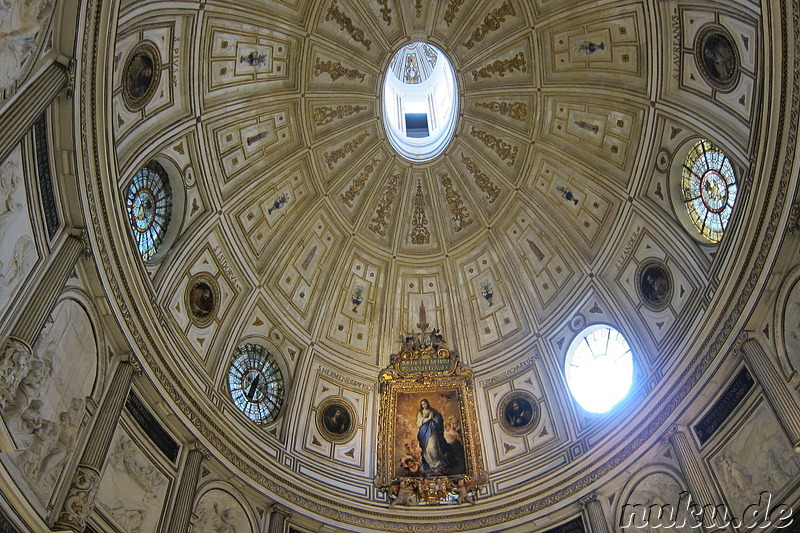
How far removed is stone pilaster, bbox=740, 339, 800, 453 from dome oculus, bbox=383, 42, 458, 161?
13442 mm

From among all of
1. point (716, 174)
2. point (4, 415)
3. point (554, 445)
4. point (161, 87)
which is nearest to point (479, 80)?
point (716, 174)

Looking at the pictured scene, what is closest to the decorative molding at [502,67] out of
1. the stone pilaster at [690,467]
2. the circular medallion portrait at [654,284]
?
the circular medallion portrait at [654,284]

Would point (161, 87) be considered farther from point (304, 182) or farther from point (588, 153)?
point (588, 153)

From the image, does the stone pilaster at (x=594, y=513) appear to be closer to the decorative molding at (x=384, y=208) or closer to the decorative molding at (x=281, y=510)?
the decorative molding at (x=281, y=510)

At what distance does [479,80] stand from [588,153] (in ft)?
15.8

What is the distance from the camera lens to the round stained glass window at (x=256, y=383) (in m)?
20.0

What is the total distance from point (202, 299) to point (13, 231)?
297 inches

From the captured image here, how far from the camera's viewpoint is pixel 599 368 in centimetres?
2125

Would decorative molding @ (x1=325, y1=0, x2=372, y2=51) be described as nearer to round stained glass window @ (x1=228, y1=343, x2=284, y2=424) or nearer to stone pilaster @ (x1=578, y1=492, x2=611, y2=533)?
round stained glass window @ (x1=228, y1=343, x2=284, y2=424)

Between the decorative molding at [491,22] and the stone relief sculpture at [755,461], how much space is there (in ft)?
46.8

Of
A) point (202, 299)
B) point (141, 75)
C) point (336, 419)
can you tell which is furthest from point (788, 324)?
point (141, 75)

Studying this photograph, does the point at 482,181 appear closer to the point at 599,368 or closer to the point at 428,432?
the point at 599,368

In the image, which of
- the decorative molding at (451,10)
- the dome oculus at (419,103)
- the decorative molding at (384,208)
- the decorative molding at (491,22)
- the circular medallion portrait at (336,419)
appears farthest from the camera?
the dome oculus at (419,103)

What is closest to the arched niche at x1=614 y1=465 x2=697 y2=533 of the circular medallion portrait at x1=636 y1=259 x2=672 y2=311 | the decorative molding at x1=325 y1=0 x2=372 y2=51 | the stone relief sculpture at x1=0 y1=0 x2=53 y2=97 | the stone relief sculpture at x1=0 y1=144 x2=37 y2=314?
the circular medallion portrait at x1=636 y1=259 x2=672 y2=311
